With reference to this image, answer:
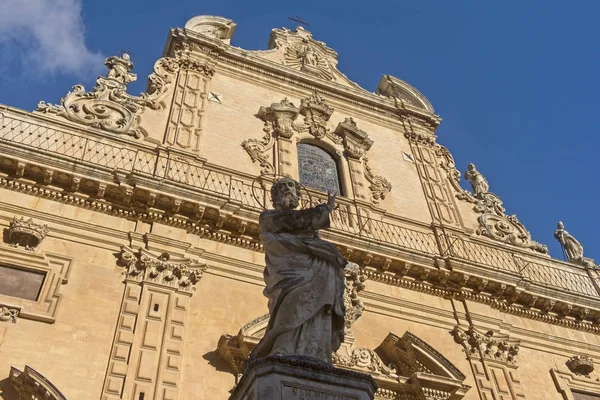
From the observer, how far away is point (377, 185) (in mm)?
13516

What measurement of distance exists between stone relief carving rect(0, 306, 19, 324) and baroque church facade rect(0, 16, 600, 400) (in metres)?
0.02

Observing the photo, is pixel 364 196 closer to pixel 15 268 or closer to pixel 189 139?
pixel 189 139

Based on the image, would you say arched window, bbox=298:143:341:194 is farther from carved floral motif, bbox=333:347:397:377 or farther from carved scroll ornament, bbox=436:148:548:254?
carved floral motif, bbox=333:347:397:377

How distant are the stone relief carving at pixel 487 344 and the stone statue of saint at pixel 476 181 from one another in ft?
17.0

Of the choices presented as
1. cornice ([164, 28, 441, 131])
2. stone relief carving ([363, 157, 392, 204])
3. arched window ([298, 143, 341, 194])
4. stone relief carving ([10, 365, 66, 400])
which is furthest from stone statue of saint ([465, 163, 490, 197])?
stone relief carving ([10, 365, 66, 400])

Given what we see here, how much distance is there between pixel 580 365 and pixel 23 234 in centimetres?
993

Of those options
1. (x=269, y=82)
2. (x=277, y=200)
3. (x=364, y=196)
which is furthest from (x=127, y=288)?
(x=269, y=82)

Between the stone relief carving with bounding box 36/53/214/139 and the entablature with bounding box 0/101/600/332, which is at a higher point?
the stone relief carving with bounding box 36/53/214/139

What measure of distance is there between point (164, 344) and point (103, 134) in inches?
172

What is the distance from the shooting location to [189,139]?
11898mm

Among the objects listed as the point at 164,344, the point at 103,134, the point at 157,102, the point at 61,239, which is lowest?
the point at 164,344

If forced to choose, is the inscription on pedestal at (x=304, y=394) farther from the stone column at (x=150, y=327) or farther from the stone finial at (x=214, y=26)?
the stone finial at (x=214, y=26)

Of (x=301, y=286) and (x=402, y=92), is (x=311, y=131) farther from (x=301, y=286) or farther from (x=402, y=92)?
(x=301, y=286)

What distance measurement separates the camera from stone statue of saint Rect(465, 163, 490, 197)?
50.7ft
